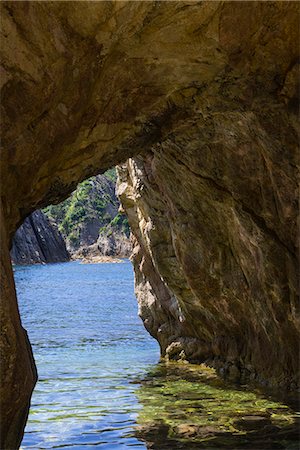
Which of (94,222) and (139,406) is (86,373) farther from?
(94,222)

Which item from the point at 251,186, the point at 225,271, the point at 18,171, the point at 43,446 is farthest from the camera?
the point at 225,271

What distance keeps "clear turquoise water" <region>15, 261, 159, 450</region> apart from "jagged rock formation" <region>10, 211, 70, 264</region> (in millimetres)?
78948

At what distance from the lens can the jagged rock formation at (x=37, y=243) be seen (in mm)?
117125

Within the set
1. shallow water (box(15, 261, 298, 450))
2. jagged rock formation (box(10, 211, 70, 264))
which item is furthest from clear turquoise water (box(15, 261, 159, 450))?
jagged rock formation (box(10, 211, 70, 264))

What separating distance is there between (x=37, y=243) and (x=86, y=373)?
10769 centimetres

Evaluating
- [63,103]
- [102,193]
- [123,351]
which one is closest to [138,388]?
[123,351]

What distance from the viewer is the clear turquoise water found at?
10867mm

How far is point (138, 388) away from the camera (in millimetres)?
14625

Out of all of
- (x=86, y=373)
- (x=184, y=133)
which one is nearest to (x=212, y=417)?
(x=184, y=133)

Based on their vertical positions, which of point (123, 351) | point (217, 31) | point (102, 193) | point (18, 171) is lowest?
point (123, 351)

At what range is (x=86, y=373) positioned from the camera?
1700 cm

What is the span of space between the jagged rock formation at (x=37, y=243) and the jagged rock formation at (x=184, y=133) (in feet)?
329

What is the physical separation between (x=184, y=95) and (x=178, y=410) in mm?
5340

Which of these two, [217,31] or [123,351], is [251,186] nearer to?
[217,31]
